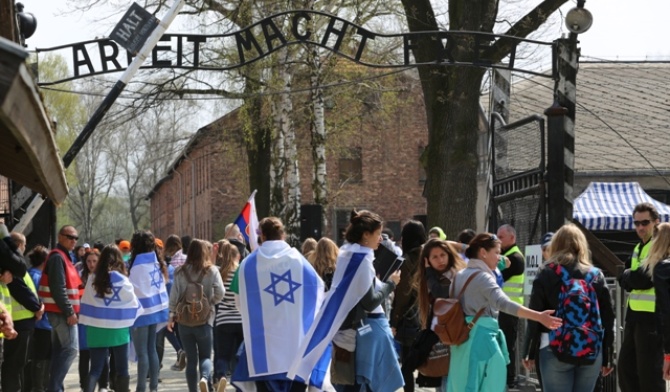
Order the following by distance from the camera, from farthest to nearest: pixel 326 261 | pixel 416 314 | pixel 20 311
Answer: pixel 416 314, pixel 20 311, pixel 326 261

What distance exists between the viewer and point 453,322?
9523 mm

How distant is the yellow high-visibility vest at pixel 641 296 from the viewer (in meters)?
10.9

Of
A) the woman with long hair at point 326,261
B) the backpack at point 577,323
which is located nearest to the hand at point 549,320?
the backpack at point 577,323

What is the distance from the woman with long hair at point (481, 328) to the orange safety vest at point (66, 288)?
5056mm

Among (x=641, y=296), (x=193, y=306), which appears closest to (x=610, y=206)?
(x=193, y=306)

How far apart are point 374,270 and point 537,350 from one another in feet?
4.53

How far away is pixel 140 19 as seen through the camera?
16266mm

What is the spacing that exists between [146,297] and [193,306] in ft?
3.08

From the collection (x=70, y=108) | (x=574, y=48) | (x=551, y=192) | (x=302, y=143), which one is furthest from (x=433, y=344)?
(x=70, y=108)

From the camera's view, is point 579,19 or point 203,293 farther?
point 579,19

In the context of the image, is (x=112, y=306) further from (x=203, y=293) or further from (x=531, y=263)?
(x=531, y=263)

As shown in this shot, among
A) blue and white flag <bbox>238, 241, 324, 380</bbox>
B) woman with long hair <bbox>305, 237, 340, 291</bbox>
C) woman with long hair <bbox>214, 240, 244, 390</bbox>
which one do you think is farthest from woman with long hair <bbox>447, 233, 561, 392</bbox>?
woman with long hair <bbox>214, 240, 244, 390</bbox>

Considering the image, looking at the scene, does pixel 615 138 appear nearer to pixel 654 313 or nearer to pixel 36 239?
pixel 36 239

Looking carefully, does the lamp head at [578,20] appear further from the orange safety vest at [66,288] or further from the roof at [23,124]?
the roof at [23,124]
